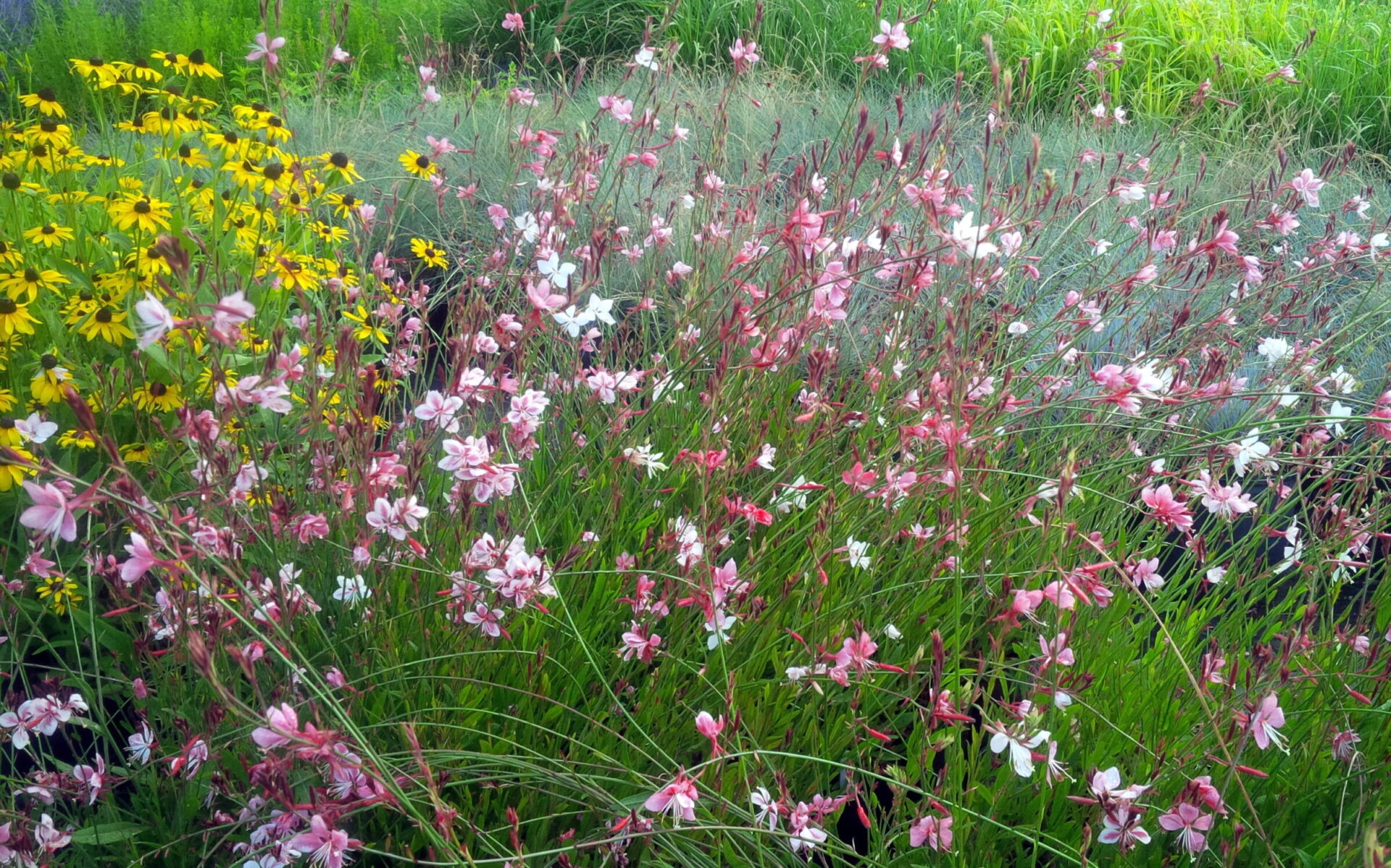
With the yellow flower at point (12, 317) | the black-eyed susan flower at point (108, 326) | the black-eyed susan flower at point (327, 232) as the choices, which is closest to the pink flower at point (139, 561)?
the black-eyed susan flower at point (108, 326)

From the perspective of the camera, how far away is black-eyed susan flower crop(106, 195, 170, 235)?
2.20 m

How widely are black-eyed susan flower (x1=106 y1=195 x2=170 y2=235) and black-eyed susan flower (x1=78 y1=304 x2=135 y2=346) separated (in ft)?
0.65

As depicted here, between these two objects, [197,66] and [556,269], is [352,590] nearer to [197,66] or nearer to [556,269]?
[556,269]

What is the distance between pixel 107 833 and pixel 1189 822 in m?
1.43

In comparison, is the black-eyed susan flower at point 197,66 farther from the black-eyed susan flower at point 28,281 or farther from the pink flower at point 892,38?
→ the pink flower at point 892,38

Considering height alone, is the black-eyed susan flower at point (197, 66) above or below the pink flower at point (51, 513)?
below

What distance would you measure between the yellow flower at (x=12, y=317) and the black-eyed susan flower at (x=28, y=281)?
0.7 inches

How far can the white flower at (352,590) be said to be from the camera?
150 centimetres

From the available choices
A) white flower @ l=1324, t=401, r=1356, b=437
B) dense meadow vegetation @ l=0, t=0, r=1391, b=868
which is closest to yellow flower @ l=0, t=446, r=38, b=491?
dense meadow vegetation @ l=0, t=0, r=1391, b=868

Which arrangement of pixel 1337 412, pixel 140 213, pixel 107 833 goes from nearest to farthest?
Result: 1. pixel 107 833
2. pixel 1337 412
3. pixel 140 213

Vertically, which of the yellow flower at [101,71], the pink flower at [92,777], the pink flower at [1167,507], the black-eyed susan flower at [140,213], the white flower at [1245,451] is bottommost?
the pink flower at [92,777]

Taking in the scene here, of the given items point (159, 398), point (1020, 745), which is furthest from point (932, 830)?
point (159, 398)

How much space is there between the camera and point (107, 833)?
57.1 inches

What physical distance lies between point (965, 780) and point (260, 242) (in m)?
1.87
